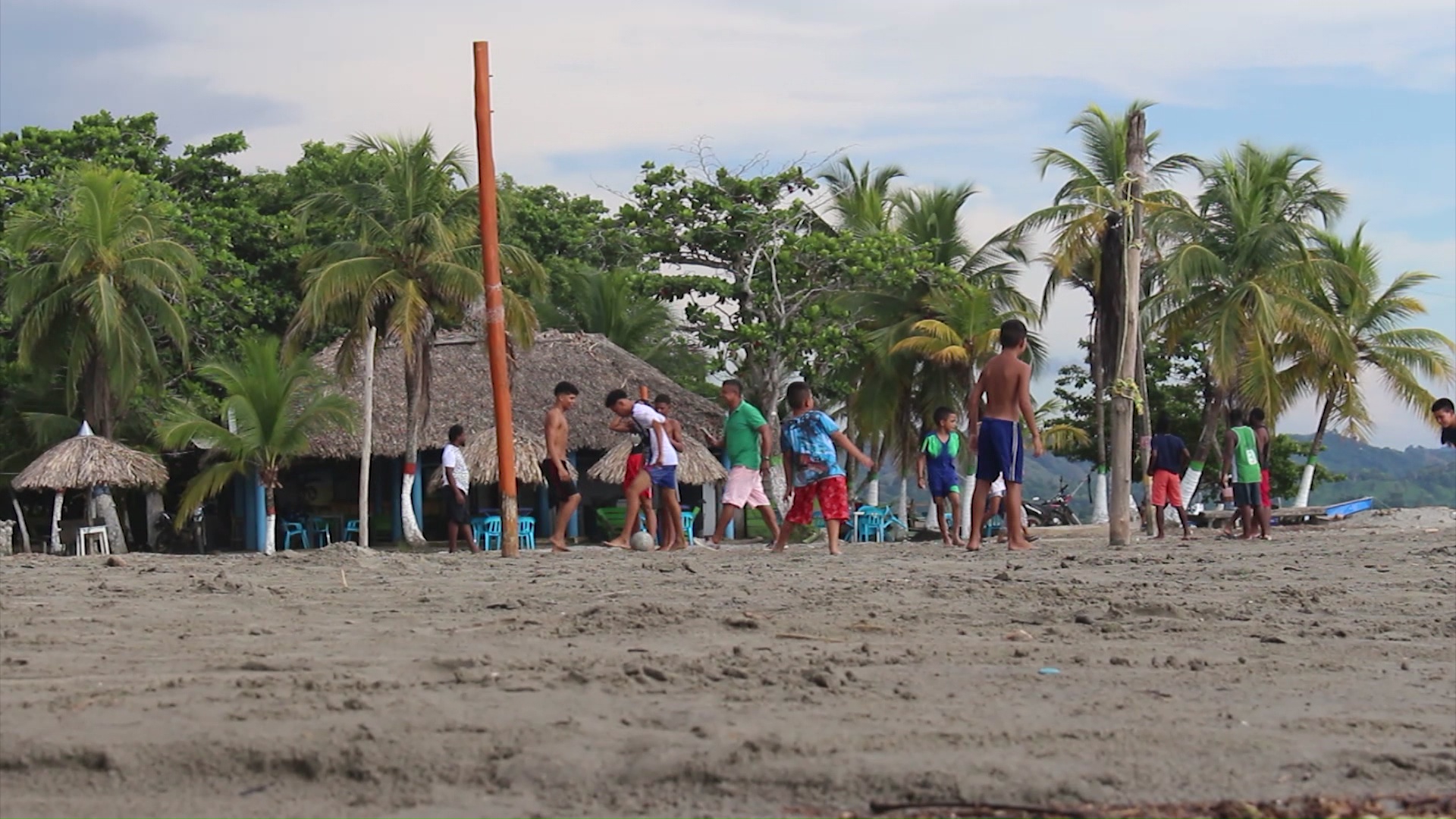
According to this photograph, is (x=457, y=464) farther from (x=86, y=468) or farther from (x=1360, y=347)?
(x=1360, y=347)

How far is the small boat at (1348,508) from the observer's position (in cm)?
2586

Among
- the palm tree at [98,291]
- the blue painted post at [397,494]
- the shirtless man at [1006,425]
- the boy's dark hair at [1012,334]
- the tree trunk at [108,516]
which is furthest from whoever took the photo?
the blue painted post at [397,494]

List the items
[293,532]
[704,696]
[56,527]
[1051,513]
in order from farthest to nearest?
[1051,513], [293,532], [56,527], [704,696]

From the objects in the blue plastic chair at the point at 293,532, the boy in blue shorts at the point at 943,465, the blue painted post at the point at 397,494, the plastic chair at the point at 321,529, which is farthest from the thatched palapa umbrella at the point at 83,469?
the boy in blue shorts at the point at 943,465

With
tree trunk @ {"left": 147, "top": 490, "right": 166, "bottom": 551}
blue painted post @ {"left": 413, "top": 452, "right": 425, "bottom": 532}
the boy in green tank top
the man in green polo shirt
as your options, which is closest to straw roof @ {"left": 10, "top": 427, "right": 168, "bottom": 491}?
tree trunk @ {"left": 147, "top": 490, "right": 166, "bottom": 551}

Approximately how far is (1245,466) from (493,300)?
697 centimetres

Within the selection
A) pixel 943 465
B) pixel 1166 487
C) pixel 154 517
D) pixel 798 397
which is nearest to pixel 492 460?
pixel 154 517

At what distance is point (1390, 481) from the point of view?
92.6m

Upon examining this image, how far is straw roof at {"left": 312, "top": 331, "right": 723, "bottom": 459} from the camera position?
25.5 metres

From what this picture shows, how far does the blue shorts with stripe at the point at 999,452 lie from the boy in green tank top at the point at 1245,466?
4.13 meters

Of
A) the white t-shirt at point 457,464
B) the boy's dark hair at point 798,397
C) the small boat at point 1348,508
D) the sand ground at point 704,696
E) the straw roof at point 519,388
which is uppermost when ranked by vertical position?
the straw roof at point 519,388

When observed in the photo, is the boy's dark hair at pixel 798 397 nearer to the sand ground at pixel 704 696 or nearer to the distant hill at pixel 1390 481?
the sand ground at pixel 704 696

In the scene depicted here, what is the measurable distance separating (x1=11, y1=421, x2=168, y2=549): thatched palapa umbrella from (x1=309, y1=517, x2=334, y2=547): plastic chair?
10.6 ft

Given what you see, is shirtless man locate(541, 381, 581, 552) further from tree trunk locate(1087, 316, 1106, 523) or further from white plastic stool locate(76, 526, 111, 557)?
tree trunk locate(1087, 316, 1106, 523)
